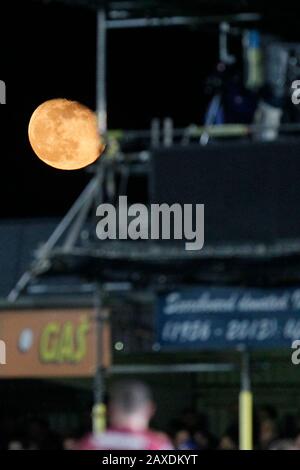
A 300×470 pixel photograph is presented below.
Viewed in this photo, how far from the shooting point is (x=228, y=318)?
1761cm

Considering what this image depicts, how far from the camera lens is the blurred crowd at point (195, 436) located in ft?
56.1

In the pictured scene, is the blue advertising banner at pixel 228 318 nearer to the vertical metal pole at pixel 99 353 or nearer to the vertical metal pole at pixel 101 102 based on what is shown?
the vertical metal pole at pixel 99 353

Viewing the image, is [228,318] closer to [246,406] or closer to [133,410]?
[246,406]

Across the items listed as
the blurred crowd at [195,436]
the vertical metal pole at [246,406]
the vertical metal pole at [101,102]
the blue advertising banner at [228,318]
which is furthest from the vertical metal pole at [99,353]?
the vertical metal pole at [246,406]

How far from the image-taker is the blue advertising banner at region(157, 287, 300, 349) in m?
17.5

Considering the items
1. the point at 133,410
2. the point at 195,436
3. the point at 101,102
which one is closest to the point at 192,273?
the point at 195,436

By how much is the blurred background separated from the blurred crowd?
0.03 meters

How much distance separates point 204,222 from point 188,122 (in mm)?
6575

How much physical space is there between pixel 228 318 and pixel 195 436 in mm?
1308

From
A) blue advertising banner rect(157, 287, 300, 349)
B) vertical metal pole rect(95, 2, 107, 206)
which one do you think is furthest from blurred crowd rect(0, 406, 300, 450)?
vertical metal pole rect(95, 2, 107, 206)

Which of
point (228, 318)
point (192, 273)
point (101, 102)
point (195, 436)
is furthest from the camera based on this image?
point (101, 102)

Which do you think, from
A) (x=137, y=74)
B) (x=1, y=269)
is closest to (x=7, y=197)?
(x=137, y=74)

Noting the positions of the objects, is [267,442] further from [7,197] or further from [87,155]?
[7,197]

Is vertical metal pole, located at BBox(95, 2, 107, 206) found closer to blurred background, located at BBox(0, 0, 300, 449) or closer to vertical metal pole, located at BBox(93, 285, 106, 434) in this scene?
blurred background, located at BBox(0, 0, 300, 449)
